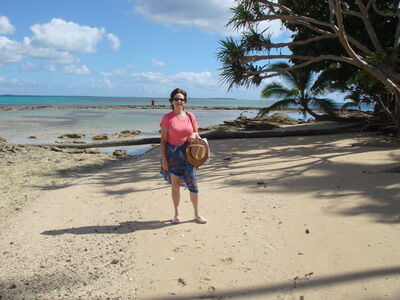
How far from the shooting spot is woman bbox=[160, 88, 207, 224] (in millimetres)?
3982

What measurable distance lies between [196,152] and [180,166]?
0.25m

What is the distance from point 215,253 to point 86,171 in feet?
16.9

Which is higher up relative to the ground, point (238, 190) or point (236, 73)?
point (236, 73)

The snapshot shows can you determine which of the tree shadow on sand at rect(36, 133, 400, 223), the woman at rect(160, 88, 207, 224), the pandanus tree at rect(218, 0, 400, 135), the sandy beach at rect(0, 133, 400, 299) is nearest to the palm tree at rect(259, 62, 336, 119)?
the pandanus tree at rect(218, 0, 400, 135)

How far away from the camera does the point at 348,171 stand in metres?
5.96

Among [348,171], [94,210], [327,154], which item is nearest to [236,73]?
[327,154]

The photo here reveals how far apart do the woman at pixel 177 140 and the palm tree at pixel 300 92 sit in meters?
12.0

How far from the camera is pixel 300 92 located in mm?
15898

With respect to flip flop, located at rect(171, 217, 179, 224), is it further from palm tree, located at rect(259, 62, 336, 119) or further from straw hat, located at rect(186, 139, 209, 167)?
palm tree, located at rect(259, 62, 336, 119)


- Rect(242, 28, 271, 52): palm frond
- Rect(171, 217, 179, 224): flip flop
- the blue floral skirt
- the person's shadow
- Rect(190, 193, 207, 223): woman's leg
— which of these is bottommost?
the person's shadow

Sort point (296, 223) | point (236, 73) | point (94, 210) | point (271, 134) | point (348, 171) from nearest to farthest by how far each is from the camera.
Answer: point (296, 223) → point (94, 210) → point (348, 171) → point (236, 73) → point (271, 134)

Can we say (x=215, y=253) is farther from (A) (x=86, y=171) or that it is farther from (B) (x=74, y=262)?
(A) (x=86, y=171)

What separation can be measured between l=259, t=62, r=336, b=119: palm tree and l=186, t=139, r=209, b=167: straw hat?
12037mm

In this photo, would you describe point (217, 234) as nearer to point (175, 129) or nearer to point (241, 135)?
point (175, 129)
